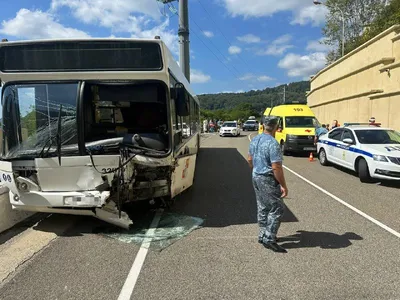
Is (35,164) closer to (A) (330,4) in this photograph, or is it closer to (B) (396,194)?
(B) (396,194)

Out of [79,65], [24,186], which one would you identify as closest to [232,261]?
[24,186]

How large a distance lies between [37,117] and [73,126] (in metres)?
0.62

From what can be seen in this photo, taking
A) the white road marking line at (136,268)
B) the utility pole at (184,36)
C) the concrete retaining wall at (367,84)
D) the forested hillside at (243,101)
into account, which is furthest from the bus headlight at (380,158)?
the forested hillside at (243,101)

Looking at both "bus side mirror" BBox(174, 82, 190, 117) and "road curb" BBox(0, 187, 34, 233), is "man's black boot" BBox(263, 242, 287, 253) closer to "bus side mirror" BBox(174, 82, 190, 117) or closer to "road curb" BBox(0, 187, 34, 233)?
"bus side mirror" BBox(174, 82, 190, 117)

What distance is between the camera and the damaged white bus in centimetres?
534

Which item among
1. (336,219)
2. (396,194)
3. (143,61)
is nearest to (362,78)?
(396,194)

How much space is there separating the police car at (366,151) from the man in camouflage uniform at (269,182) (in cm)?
587

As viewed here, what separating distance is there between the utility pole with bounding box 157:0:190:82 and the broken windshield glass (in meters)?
20.4

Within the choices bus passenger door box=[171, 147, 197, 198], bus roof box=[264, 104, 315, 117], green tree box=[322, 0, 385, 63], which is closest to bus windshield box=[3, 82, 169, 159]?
bus passenger door box=[171, 147, 197, 198]

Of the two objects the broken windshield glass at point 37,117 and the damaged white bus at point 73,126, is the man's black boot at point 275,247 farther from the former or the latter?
the broken windshield glass at point 37,117

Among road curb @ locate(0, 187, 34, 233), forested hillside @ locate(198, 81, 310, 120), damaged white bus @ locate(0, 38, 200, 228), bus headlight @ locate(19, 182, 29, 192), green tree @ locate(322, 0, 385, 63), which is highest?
green tree @ locate(322, 0, 385, 63)

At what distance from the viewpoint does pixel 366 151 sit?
994cm

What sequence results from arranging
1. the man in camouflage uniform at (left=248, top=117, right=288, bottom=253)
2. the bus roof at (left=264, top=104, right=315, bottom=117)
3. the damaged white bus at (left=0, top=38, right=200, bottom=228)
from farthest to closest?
the bus roof at (left=264, top=104, right=315, bottom=117) < the damaged white bus at (left=0, top=38, right=200, bottom=228) < the man in camouflage uniform at (left=248, top=117, right=288, bottom=253)

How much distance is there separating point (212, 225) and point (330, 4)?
4673 centimetres
